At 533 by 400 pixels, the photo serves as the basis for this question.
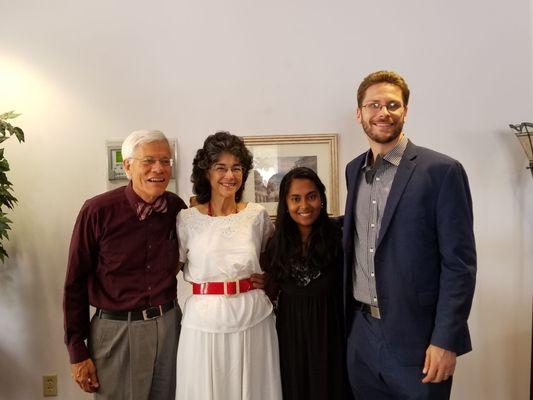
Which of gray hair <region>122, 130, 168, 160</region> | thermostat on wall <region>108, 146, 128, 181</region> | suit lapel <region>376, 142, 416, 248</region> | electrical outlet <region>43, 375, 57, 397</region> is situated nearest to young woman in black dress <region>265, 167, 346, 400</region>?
suit lapel <region>376, 142, 416, 248</region>

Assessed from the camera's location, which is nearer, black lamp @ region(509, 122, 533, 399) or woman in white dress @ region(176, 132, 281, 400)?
woman in white dress @ region(176, 132, 281, 400)

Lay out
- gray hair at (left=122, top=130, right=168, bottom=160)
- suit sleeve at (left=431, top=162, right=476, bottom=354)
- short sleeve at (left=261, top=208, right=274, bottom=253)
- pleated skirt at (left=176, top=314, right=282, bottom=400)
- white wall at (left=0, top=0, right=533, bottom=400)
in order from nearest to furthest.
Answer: suit sleeve at (left=431, top=162, right=476, bottom=354), pleated skirt at (left=176, top=314, right=282, bottom=400), gray hair at (left=122, top=130, right=168, bottom=160), short sleeve at (left=261, top=208, right=274, bottom=253), white wall at (left=0, top=0, right=533, bottom=400)

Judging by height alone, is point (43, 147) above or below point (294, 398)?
above

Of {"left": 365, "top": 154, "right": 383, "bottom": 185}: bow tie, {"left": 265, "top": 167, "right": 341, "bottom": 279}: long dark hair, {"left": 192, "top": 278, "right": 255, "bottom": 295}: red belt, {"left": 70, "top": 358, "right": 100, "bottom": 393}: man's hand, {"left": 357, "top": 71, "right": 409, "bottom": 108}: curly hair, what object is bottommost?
{"left": 70, "top": 358, "right": 100, "bottom": 393}: man's hand

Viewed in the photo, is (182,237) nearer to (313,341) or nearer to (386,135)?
(313,341)

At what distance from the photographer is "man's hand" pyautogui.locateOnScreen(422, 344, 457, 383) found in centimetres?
130

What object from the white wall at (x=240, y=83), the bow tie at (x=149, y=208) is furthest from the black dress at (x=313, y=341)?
the white wall at (x=240, y=83)

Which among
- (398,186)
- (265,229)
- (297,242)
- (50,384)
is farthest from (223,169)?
(50,384)

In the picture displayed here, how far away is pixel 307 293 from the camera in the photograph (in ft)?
5.41

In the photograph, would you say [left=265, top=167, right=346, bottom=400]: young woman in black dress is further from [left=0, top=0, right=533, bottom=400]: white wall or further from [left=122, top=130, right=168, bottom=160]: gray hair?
[left=0, top=0, right=533, bottom=400]: white wall

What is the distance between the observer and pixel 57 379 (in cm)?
244

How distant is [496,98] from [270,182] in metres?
1.42

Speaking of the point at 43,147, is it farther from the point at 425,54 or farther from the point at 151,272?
the point at 425,54

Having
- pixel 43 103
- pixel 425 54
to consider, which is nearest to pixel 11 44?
pixel 43 103
